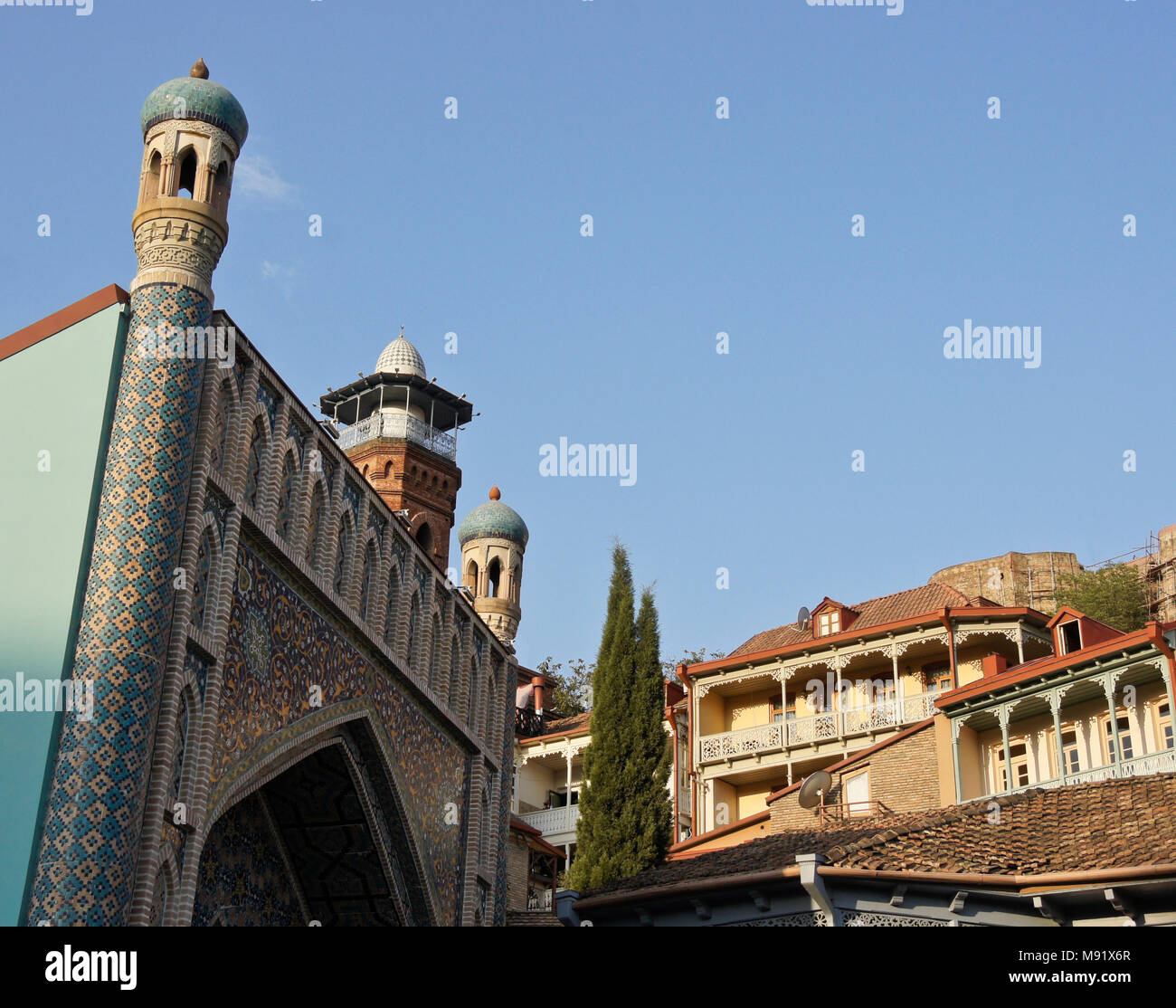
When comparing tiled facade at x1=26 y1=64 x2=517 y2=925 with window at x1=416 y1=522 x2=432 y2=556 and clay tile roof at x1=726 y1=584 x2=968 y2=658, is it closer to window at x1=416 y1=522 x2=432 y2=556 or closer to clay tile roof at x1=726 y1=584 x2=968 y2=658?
clay tile roof at x1=726 y1=584 x2=968 y2=658

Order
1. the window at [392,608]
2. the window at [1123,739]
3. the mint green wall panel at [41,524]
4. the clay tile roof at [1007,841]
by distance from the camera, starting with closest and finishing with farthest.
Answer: the mint green wall panel at [41,524], the clay tile roof at [1007,841], the window at [392,608], the window at [1123,739]

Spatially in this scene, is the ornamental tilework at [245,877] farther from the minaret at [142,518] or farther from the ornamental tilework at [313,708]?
the minaret at [142,518]

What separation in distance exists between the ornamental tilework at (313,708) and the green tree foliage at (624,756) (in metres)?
4.86

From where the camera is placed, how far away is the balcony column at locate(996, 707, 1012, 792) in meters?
25.9

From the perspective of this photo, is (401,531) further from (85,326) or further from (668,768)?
(668,768)

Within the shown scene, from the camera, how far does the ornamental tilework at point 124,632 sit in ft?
38.9

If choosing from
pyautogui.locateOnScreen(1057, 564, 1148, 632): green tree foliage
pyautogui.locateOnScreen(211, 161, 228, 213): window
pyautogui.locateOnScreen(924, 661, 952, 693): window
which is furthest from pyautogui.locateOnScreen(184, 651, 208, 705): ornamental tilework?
pyautogui.locateOnScreen(1057, 564, 1148, 632): green tree foliage

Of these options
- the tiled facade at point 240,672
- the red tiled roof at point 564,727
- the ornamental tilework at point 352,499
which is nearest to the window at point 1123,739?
the tiled facade at point 240,672

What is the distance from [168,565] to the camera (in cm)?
1312

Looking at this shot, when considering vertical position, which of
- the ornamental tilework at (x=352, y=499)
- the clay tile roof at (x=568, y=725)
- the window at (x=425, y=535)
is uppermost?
the window at (x=425, y=535)

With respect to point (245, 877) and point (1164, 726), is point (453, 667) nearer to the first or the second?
point (245, 877)

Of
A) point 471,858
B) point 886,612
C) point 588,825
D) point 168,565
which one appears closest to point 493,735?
point 471,858

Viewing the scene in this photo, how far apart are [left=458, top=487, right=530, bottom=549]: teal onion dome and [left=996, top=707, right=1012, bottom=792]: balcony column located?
539 inches

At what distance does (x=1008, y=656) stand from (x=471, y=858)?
17.3m
